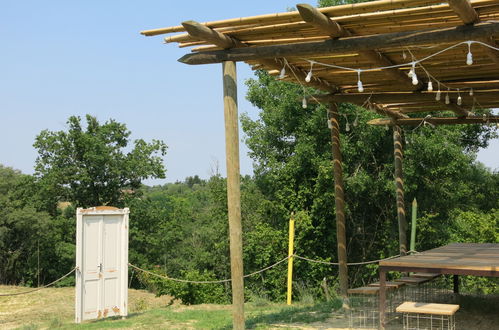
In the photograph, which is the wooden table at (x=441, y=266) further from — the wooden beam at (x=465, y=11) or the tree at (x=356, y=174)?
the tree at (x=356, y=174)

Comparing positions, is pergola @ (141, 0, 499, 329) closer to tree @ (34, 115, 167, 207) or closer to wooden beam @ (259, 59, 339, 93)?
wooden beam @ (259, 59, 339, 93)

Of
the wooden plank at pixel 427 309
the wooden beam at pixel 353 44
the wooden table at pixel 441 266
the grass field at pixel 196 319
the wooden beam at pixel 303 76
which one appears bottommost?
the grass field at pixel 196 319

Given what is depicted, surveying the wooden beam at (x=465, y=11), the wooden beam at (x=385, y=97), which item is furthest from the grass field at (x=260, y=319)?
the wooden beam at (x=465, y=11)

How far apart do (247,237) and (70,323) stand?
425 inches

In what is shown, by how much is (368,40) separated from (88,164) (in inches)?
851

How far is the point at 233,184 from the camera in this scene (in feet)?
20.6

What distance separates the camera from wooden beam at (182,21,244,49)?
5.73 m

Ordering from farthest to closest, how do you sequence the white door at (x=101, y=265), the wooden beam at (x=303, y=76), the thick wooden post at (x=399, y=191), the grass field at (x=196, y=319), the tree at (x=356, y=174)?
1. the tree at (x=356, y=174)
2. the thick wooden post at (x=399, y=191)
3. the white door at (x=101, y=265)
4. the grass field at (x=196, y=319)
5. the wooden beam at (x=303, y=76)

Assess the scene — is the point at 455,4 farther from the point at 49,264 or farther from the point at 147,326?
the point at 49,264

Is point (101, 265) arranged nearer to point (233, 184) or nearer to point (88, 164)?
point (233, 184)

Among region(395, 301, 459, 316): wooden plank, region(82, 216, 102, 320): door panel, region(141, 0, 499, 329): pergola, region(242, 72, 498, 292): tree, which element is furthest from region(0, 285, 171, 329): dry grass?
region(242, 72, 498, 292): tree

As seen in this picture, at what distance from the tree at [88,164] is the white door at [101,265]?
16922 mm

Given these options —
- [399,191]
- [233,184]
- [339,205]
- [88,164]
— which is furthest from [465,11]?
[88,164]

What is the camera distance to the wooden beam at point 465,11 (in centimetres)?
500
